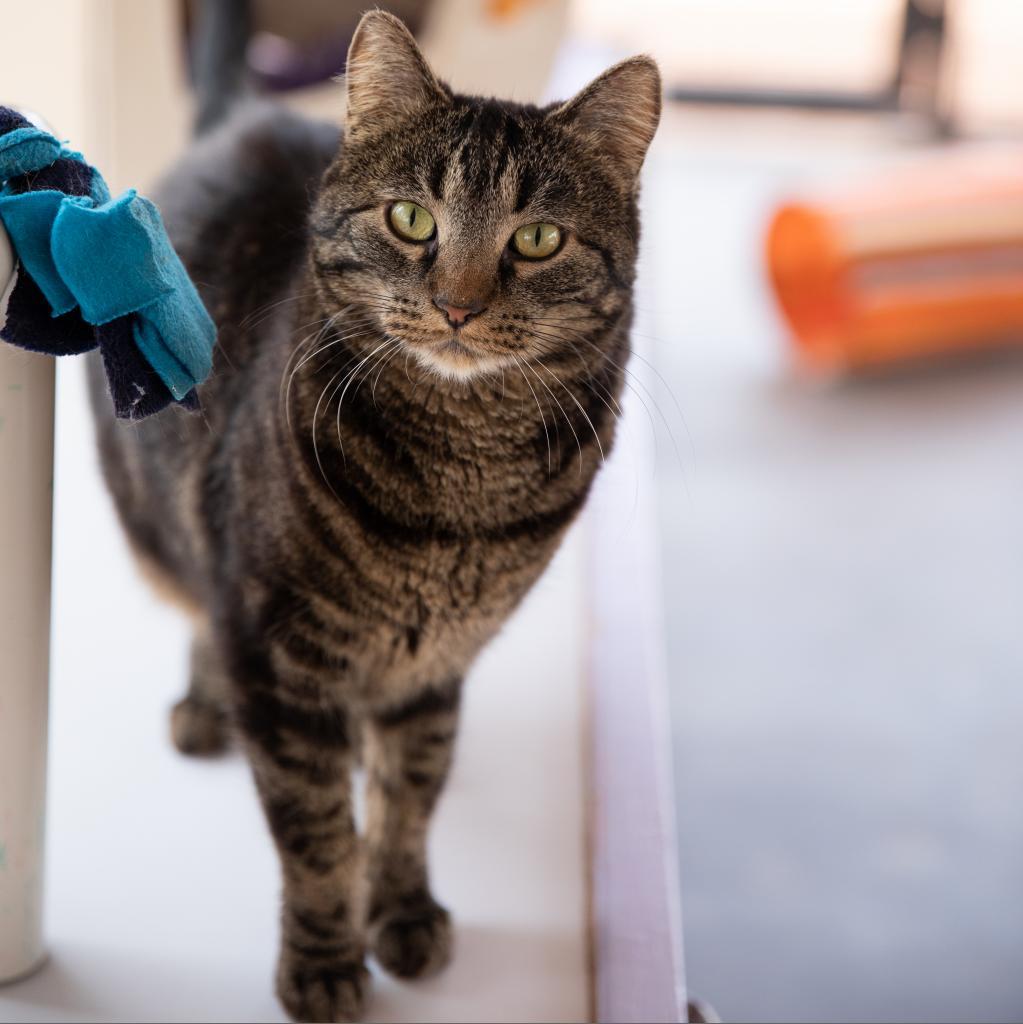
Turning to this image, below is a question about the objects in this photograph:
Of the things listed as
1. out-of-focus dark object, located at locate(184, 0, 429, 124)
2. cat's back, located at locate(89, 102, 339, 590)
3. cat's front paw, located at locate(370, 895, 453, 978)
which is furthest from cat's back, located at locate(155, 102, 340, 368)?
out-of-focus dark object, located at locate(184, 0, 429, 124)

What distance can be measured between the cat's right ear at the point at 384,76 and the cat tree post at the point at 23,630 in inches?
11.8

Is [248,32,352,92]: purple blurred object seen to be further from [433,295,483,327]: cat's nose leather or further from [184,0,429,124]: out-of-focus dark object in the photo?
[433,295,483,327]: cat's nose leather

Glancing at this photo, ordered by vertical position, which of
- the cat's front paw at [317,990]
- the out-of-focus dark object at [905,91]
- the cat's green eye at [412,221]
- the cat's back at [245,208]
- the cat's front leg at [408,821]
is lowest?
the cat's front paw at [317,990]

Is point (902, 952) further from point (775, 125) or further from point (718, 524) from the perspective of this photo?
point (775, 125)

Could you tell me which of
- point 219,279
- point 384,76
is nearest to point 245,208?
point 219,279

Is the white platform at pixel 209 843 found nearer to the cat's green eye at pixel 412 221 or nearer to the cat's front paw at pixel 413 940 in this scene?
the cat's front paw at pixel 413 940

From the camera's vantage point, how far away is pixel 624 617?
1520 mm

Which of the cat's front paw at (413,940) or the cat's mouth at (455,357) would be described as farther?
the cat's front paw at (413,940)

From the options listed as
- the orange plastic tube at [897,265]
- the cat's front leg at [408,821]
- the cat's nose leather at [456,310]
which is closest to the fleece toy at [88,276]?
the cat's nose leather at [456,310]

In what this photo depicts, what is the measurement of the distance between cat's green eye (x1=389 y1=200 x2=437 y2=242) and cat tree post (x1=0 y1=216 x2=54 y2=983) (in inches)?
10.4

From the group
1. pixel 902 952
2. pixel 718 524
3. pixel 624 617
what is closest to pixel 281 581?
pixel 624 617

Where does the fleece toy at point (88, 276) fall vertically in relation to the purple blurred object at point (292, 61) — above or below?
below

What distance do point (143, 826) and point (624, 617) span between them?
61 centimetres

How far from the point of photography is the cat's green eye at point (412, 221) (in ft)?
3.02
